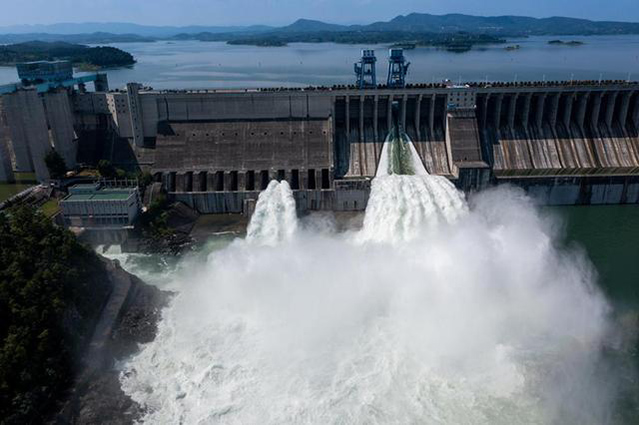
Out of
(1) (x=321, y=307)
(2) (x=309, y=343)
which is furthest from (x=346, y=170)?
(2) (x=309, y=343)

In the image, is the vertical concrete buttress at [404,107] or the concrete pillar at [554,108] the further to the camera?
the concrete pillar at [554,108]

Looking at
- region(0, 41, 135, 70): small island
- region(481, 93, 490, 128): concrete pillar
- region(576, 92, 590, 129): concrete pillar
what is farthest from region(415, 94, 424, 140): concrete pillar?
region(0, 41, 135, 70): small island

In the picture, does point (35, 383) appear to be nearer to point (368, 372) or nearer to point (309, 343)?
point (309, 343)

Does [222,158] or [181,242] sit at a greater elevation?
[222,158]

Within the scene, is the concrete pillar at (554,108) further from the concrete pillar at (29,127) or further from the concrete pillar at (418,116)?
the concrete pillar at (29,127)

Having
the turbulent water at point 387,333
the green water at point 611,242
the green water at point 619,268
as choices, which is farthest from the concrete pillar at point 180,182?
the green water at point 611,242

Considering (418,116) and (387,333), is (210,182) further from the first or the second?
(387,333)

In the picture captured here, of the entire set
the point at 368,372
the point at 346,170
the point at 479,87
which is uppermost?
the point at 479,87
